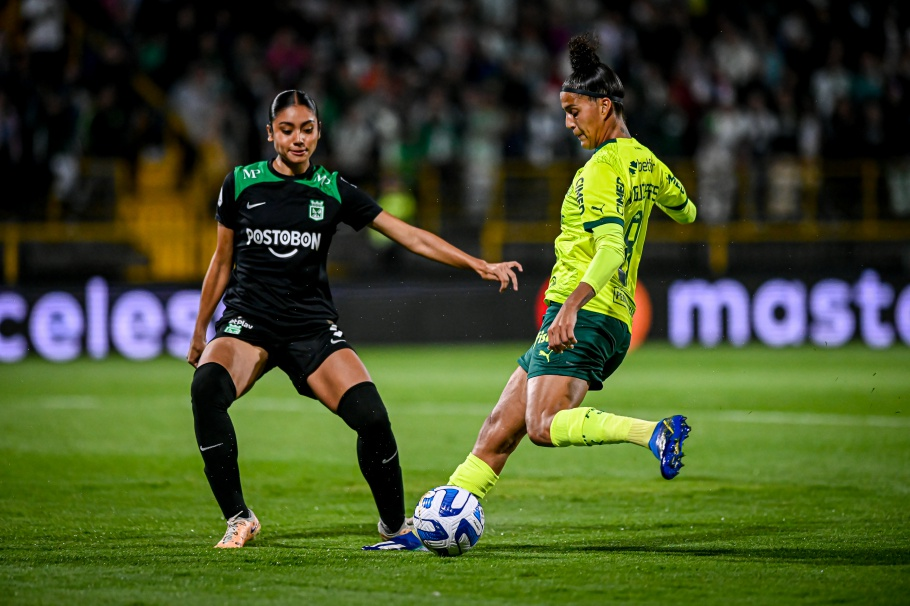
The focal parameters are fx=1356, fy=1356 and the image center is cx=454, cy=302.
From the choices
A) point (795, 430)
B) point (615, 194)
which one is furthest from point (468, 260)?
point (795, 430)

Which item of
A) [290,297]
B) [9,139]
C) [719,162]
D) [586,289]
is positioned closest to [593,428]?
[586,289]

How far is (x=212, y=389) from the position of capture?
20.7 ft

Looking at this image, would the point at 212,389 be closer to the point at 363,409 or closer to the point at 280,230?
the point at 363,409

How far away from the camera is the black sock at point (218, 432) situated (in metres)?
6.32

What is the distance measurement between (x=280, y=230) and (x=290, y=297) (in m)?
0.33

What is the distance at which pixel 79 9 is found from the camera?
20234 millimetres

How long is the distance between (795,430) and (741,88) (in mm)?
10349

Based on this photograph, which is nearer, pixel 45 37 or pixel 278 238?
pixel 278 238

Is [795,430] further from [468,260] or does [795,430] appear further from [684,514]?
[468,260]

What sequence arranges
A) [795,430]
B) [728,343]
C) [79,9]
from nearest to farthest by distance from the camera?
[795,430] < [728,343] < [79,9]

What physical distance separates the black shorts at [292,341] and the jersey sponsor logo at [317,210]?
0.51 metres

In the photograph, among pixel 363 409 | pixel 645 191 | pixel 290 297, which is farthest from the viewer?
pixel 290 297

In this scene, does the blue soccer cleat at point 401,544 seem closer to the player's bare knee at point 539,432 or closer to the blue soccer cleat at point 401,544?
Result: the blue soccer cleat at point 401,544

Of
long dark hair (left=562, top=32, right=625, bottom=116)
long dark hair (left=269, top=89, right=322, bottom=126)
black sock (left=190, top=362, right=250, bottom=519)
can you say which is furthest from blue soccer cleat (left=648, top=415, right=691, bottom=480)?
long dark hair (left=269, top=89, right=322, bottom=126)
